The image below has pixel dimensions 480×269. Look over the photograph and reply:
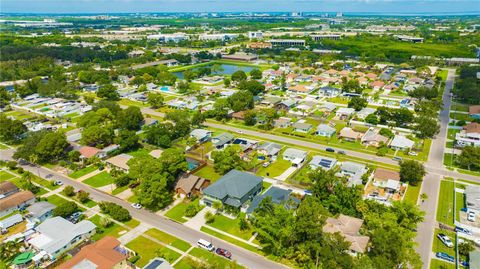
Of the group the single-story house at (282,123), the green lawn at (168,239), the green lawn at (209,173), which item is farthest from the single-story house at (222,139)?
the green lawn at (168,239)

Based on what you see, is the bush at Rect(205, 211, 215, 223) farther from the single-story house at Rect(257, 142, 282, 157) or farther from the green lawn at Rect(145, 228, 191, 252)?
the single-story house at Rect(257, 142, 282, 157)

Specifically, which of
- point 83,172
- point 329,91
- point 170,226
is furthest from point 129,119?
point 329,91

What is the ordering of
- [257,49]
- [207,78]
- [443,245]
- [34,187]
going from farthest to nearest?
[257,49] < [207,78] < [34,187] < [443,245]

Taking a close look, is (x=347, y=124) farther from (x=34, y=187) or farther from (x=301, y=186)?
(x=34, y=187)

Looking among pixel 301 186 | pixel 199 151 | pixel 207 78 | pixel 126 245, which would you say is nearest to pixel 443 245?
pixel 301 186

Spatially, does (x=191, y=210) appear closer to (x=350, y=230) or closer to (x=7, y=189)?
(x=350, y=230)

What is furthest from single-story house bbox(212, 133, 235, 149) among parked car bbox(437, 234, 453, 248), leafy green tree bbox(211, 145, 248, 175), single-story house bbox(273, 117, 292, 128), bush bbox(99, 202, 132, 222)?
parked car bbox(437, 234, 453, 248)

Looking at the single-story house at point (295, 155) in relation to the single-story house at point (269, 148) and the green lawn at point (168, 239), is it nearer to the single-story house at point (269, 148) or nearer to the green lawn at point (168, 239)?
the single-story house at point (269, 148)
